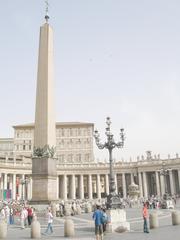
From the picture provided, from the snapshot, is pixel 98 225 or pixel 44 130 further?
pixel 44 130

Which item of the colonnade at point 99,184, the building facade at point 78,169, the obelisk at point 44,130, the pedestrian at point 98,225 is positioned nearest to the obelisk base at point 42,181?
the obelisk at point 44,130

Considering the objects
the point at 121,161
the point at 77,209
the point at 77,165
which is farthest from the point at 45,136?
the point at 121,161

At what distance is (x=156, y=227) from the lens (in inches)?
624

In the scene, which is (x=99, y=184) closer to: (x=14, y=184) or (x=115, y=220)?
(x=14, y=184)

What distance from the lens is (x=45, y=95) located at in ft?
79.6

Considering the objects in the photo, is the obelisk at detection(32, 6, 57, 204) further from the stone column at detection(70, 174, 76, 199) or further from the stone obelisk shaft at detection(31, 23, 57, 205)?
the stone column at detection(70, 174, 76, 199)

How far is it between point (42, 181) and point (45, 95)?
6475 mm

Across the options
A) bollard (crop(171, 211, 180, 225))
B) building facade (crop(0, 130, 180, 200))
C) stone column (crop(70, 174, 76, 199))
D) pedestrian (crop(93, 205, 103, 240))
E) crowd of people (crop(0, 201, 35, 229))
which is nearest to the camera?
pedestrian (crop(93, 205, 103, 240))

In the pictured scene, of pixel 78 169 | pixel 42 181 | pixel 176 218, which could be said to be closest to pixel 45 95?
pixel 42 181

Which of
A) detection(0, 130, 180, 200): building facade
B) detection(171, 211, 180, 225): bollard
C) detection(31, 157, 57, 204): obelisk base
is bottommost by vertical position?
detection(171, 211, 180, 225): bollard

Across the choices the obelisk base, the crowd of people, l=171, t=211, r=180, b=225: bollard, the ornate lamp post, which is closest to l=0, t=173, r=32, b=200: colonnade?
the crowd of people

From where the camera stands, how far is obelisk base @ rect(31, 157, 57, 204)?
2230cm

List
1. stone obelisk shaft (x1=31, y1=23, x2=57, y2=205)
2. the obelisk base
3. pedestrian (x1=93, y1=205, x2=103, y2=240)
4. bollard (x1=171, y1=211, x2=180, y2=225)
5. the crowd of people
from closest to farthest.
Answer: pedestrian (x1=93, y1=205, x2=103, y2=240), bollard (x1=171, y1=211, x2=180, y2=225), the crowd of people, the obelisk base, stone obelisk shaft (x1=31, y1=23, x2=57, y2=205)

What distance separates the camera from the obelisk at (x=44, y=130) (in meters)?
22.4
